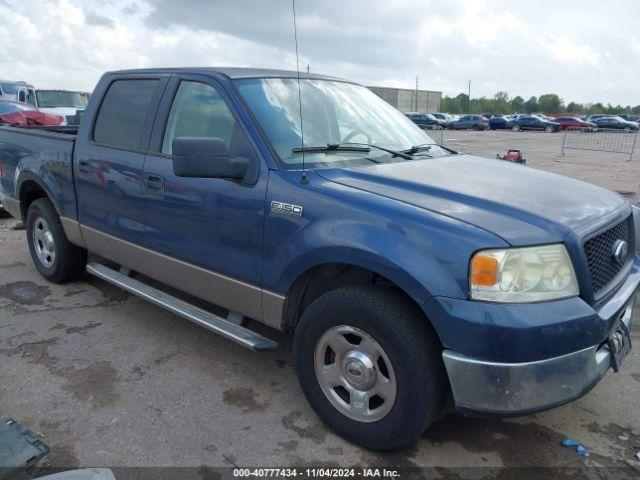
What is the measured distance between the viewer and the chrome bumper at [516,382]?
227cm

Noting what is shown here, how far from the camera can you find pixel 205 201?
3234 mm

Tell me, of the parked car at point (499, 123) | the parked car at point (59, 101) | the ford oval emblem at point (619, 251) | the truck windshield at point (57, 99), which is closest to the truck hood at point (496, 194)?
Result: the ford oval emblem at point (619, 251)

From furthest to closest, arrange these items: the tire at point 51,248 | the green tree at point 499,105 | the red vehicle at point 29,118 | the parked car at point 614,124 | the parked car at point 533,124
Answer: the green tree at point 499,105 → the parked car at point 533,124 → the parked car at point 614,124 → the red vehicle at point 29,118 → the tire at point 51,248

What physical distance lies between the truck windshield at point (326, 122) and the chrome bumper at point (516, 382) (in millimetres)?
1371

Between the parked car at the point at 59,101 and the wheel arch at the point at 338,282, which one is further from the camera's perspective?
the parked car at the point at 59,101

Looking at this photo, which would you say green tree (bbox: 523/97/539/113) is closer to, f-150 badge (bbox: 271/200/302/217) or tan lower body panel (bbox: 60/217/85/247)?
tan lower body panel (bbox: 60/217/85/247)

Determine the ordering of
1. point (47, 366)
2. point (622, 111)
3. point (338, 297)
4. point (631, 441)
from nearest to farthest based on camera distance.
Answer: point (338, 297)
point (631, 441)
point (47, 366)
point (622, 111)

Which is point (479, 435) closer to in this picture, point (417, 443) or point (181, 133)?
point (417, 443)

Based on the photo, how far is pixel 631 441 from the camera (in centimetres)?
287

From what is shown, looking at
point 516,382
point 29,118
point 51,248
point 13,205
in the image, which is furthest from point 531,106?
point 516,382

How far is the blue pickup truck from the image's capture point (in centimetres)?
230

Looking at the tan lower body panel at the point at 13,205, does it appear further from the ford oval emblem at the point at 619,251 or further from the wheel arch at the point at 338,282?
the ford oval emblem at the point at 619,251

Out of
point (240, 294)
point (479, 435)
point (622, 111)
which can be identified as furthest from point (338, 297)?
point (622, 111)

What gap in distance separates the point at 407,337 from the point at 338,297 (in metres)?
0.42
